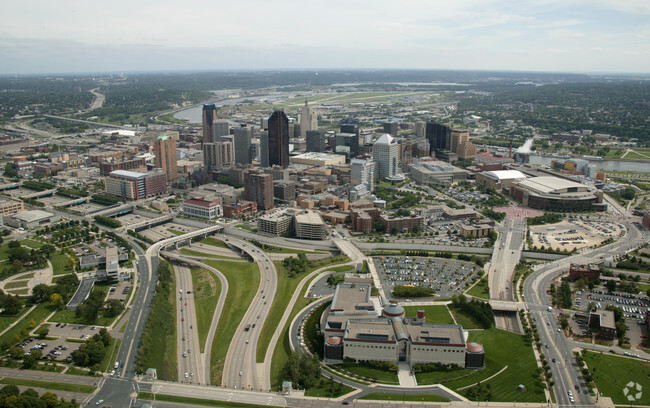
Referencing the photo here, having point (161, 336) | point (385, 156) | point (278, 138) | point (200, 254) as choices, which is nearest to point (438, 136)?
point (385, 156)

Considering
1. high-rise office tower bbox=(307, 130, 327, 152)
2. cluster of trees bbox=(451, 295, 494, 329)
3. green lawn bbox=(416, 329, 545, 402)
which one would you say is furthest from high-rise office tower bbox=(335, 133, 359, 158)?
green lawn bbox=(416, 329, 545, 402)

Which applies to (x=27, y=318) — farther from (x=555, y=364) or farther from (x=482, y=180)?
(x=482, y=180)

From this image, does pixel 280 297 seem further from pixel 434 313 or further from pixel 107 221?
pixel 107 221

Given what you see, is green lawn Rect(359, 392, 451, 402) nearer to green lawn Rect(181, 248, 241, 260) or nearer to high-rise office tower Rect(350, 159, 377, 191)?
green lawn Rect(181, 248, 241, 260)

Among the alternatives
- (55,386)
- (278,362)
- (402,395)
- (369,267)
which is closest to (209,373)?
(278,362)

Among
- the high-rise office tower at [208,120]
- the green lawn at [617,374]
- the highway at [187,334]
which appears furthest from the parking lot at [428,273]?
the high-rise office tower at [208,120]
